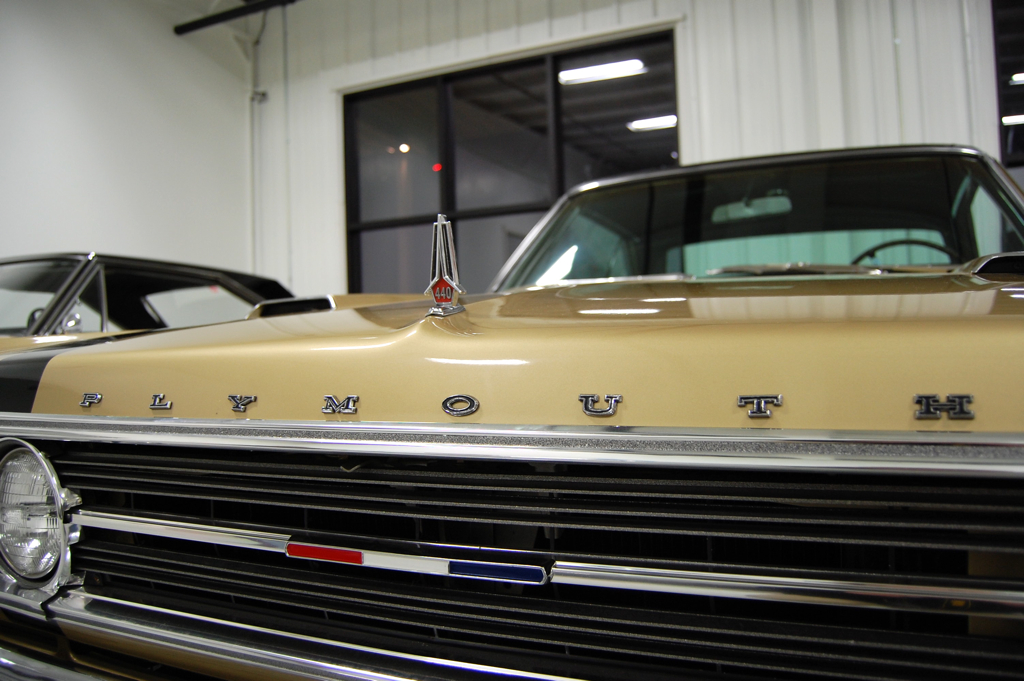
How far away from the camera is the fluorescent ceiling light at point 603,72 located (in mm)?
6242

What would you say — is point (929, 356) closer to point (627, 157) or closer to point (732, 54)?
point (732, 54)

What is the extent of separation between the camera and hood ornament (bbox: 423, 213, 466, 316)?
0.98 m

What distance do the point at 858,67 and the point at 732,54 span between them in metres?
0.94

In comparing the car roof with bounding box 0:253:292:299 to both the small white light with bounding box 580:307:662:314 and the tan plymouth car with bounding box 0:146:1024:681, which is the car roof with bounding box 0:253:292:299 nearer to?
the tan plymouth car with bounding box 0:146:1024:681

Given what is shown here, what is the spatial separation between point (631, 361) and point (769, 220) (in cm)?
152

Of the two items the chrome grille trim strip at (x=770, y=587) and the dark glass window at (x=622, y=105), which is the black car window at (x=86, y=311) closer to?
the chrome grille trim strip at (x=770, y=587)

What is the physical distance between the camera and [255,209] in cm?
756

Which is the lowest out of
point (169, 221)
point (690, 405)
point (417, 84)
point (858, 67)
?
point (690, 405)

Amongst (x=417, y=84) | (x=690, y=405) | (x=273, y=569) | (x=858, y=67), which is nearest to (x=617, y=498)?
(x=690, y=405)

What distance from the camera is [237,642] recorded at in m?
0.90

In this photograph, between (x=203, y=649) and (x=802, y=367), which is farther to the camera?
(x=203, y=649)

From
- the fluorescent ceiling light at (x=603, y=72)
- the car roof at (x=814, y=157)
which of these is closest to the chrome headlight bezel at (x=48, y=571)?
the car roof at (x=814, y=157)

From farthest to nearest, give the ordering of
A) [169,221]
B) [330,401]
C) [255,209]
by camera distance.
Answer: [255,209]
[169,221]
[330,401]

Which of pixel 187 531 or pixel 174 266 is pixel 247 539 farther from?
pixel 174 266
